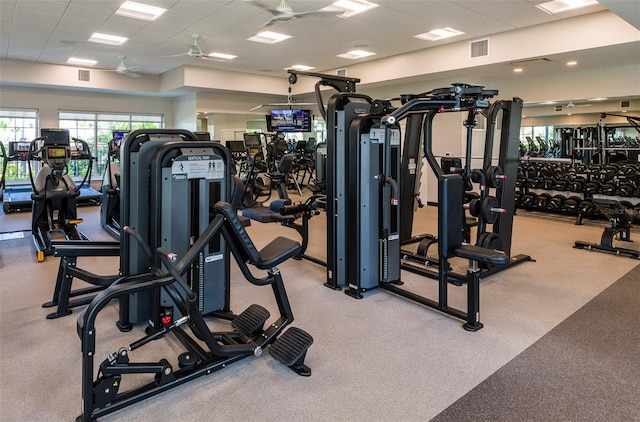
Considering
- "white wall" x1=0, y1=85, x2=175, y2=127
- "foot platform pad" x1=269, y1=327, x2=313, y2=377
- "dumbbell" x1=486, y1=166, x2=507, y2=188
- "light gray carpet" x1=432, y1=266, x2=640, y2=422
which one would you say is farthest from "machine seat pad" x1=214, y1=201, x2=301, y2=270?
"white wall" x1=0, y1=85, x2=175, y2=127

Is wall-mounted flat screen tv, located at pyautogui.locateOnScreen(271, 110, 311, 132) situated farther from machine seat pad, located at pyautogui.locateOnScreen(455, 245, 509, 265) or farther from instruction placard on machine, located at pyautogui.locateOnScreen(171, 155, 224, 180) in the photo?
machine seat pad, located at pyautogui.locateOnScreen(455, 245, 509, 265)

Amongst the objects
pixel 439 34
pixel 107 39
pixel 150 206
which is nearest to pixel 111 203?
pixel 107 39

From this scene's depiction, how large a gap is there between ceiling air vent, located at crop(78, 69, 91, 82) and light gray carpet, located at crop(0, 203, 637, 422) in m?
7.80

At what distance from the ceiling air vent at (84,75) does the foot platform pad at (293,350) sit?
1108 cm

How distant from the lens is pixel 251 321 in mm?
2867

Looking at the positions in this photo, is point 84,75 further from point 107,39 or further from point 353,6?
Answer: point 353,6

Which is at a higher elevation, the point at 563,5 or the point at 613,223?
the point at 563,5

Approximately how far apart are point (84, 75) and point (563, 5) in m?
10.9

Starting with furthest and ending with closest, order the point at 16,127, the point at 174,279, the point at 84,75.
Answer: the point at 16,127 < the point at 84,75 < the point at 174,279

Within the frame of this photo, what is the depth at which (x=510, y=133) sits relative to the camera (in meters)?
4.66

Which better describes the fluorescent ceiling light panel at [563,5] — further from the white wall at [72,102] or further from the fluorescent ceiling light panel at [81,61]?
the white wall at [72,102]

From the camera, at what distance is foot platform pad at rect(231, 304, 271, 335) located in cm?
282

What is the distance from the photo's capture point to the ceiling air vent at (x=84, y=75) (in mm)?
10953

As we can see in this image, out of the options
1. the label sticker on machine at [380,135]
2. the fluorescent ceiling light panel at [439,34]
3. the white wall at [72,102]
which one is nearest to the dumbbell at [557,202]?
the fluorescent ceiling light panel at [439,34]
